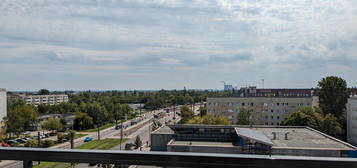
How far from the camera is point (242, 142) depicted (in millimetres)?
8969

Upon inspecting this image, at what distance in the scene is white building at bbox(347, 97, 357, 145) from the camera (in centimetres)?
1584

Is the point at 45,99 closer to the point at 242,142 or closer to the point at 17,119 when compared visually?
the point at 17,119

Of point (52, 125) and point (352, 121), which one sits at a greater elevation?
point (352, 121)

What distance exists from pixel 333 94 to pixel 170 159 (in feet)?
71.6

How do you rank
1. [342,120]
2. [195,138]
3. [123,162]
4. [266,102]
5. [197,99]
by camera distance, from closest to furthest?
[123,162]
[195,138]
[342,120]
[266,102]
[197,99]

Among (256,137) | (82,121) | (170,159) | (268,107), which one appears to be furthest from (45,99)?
(170,159)

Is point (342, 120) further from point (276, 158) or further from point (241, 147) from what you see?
point (276, 158)

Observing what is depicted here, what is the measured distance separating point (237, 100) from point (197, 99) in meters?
32.1

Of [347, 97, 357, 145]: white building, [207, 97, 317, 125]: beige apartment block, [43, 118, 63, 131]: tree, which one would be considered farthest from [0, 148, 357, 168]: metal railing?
[43, 118, 63, 131]: tree

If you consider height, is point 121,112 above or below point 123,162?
below

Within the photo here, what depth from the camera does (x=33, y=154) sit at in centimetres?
106

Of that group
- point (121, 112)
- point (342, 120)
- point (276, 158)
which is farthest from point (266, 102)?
point (276, 158)

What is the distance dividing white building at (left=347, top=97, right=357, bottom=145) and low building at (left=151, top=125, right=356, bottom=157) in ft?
20.1

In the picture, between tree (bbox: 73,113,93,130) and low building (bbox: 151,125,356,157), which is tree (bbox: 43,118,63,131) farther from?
low building (bbox: 151,125,356,157)
